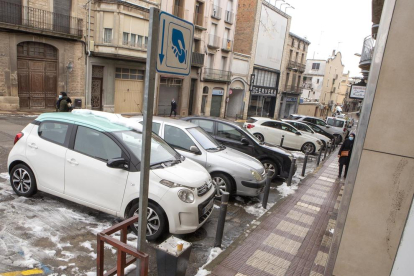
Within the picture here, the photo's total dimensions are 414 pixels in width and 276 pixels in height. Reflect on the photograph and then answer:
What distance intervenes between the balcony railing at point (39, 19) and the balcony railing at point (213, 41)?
13.4 metres

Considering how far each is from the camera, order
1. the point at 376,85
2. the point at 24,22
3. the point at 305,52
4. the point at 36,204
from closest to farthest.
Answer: the point at 376,85
the point at 36,204
the point at 24,22
the point at 305,52

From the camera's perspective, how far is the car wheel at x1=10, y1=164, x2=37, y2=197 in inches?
210

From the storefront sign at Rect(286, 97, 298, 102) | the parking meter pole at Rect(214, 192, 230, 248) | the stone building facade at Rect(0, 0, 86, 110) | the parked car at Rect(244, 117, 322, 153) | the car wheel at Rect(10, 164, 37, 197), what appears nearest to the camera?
the parking meter pole at Rect(214, 192, 230, 248)

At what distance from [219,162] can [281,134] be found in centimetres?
883

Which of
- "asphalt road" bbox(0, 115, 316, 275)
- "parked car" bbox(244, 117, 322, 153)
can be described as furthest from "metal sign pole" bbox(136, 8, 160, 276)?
"parked car" bbox(244, 117, 322, 153)

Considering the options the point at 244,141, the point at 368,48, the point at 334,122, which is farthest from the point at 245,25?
the point at 244,141

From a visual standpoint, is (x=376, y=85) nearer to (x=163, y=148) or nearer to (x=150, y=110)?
(x=150, y=110)

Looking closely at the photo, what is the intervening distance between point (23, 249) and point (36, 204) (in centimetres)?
145

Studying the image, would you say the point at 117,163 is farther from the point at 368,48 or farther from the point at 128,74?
the point at 128,74

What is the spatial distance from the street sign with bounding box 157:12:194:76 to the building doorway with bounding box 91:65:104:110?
19.6 meters

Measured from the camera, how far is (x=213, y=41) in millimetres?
29562

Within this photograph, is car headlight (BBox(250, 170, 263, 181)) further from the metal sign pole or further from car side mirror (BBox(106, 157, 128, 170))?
the metal sign pole

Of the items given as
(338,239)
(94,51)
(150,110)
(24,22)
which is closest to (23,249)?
(150,110)

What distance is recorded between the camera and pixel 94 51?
19609mm
